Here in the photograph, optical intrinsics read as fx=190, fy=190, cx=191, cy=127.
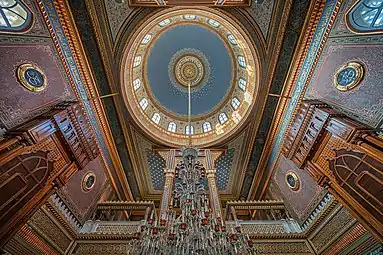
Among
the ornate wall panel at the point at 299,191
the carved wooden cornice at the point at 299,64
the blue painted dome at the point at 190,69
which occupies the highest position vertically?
the blue painted dome at the point at 190,69

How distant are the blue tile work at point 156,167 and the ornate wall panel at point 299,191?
18.0ft

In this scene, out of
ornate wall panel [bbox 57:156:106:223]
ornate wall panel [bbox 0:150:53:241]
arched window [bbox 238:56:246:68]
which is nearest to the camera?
ornate wall panel [bbox 0:150:53:241]

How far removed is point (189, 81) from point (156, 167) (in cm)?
577

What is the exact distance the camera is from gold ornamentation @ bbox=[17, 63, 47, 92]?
460 cm

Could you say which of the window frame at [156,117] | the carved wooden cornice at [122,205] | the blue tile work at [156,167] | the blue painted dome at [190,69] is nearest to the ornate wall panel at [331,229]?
the carved wooden cornice at [122,205]

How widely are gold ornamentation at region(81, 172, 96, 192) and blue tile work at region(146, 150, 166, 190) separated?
9.28 ft

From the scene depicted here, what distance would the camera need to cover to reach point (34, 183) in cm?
494

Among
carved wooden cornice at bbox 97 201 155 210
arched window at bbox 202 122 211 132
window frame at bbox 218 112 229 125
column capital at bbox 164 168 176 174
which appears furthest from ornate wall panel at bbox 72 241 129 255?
window frame at bbox 218 112 229 125

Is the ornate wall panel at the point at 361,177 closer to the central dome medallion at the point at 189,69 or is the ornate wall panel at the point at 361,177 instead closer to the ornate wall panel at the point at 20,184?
the ornate wall panel at the point at 20,184

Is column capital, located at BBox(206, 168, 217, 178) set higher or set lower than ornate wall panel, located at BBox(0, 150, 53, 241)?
higher

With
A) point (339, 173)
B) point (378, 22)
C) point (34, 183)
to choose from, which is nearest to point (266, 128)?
point (339, 173)

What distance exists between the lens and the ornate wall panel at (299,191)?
638 centimetres

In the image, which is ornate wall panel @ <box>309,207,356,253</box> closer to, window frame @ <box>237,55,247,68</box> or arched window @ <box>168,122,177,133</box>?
window frame @ <box>237,55,247,68</box>

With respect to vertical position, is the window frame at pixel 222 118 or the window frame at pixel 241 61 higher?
the window frame at pixel 241 61
